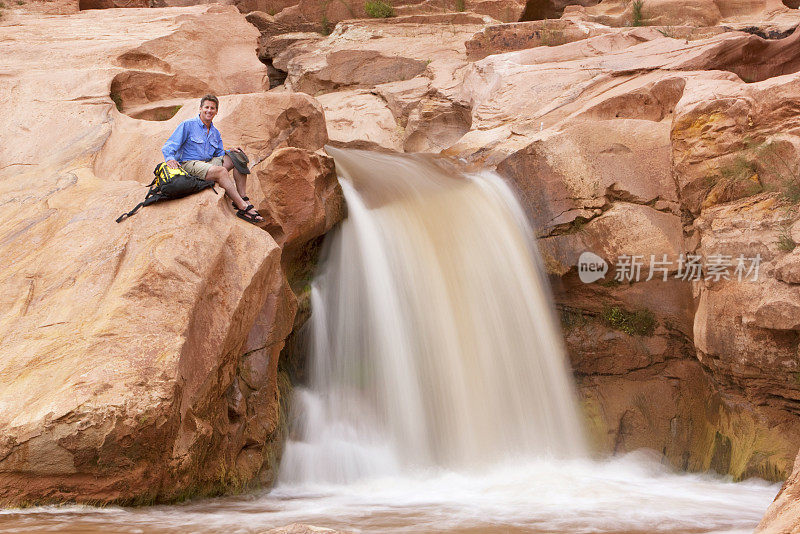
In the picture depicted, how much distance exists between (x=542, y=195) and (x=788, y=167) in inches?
105

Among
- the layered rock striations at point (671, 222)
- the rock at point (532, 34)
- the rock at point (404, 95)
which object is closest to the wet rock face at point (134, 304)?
the layered rock striations at point (671, 222)

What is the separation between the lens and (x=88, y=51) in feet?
37.9

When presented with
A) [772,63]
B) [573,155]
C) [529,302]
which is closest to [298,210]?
[529,302]

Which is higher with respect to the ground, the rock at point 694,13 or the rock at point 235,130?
the rock at point 694,13

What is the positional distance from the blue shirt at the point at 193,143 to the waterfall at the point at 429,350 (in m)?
1.85

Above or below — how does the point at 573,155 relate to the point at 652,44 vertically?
below

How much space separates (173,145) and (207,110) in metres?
0.50

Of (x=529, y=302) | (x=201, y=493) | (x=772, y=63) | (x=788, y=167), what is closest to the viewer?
A: (x=201, y=493)

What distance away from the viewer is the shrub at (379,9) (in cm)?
1741

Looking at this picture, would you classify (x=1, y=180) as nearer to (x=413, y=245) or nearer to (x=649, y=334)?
(x=413, y=245)

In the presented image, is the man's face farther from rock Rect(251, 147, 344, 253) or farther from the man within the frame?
rock Rect(251, 147, 344, 253)

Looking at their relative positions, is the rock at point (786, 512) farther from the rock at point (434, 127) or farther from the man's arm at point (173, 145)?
the rock at point (434, 127)

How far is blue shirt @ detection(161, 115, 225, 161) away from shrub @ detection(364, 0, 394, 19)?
1124 centimetres

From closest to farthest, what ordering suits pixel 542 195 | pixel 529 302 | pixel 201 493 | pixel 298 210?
1. pixel 201 493
2. pixel 298 210
3. pixel 529 302
4. pixel 542 195
